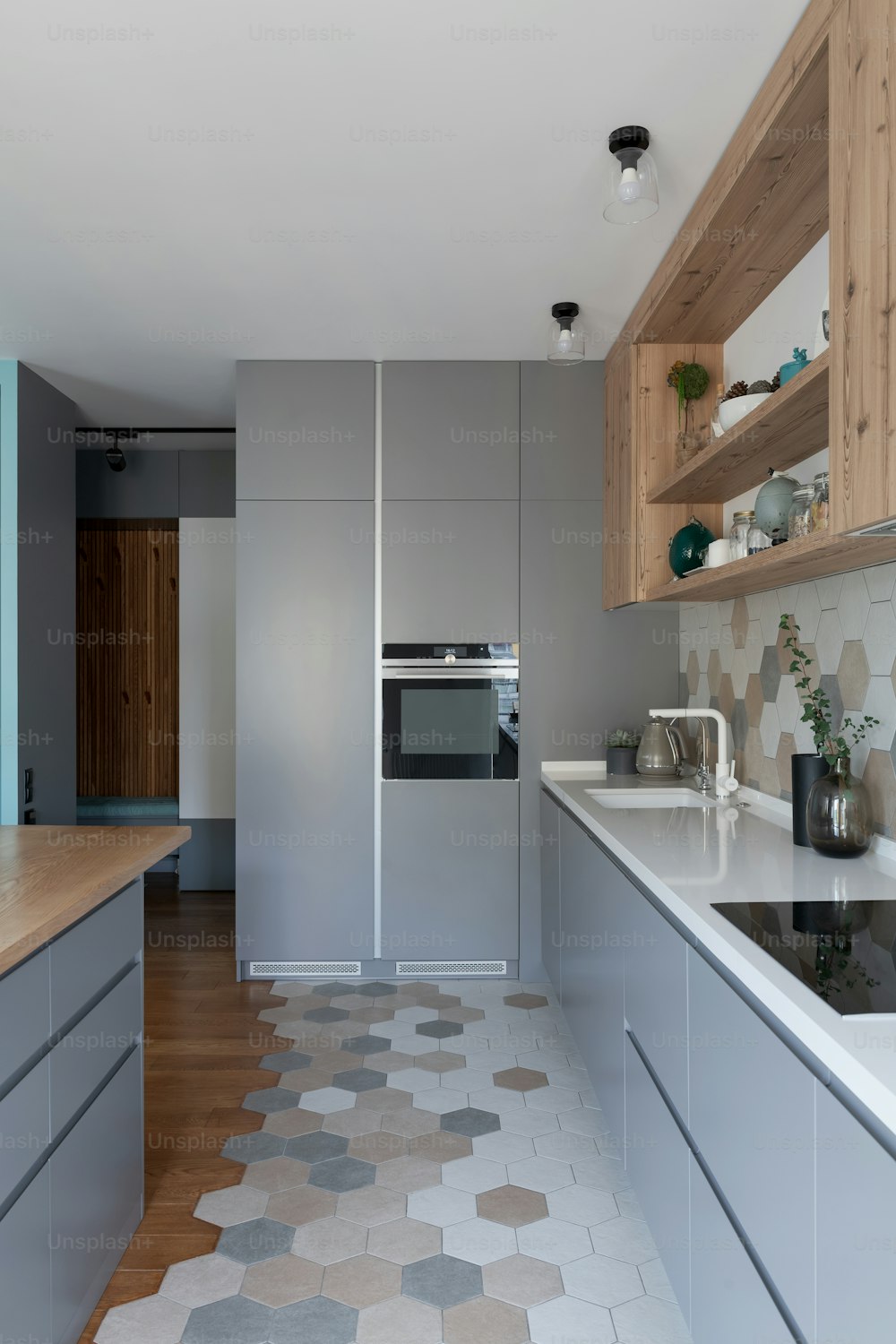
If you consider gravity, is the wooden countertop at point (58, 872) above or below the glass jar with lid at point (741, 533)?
below

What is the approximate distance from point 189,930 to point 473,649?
2.14 meters

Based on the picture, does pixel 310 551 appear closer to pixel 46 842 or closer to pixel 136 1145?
pixel 46 842

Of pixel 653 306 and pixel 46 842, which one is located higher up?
pixel 653 306

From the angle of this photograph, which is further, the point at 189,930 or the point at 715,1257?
the point at 189,930

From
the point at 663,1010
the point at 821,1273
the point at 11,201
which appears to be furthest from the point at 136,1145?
the point at 11,201

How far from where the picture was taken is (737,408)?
237 centimetres

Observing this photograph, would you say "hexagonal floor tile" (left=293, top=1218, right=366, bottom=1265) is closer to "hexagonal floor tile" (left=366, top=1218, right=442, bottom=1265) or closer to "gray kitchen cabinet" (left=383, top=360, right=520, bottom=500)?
"hexagonal floor tile" (left=366, top=1218, right=442, bottom=1265)

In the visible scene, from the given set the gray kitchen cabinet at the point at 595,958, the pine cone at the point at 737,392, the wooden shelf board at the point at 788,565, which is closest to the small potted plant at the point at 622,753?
the gray kitchen cabinet at the point at 595,958

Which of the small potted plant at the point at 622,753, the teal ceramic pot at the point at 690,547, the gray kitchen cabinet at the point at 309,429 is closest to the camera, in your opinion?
the teal ceramic pot at the point at 690,547

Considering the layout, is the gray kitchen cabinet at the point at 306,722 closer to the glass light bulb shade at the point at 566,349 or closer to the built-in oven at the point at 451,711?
the built-in oven at the point at 451,711

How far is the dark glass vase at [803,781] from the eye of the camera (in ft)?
7.13

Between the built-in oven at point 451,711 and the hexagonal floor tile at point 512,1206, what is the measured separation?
174 centimetres

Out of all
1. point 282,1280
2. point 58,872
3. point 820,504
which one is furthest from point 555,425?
point 282,1280

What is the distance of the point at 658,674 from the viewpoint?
3.84m
